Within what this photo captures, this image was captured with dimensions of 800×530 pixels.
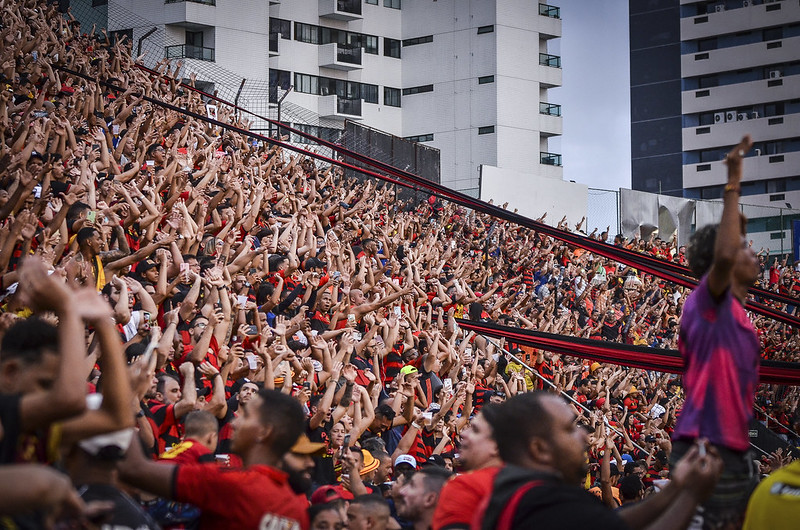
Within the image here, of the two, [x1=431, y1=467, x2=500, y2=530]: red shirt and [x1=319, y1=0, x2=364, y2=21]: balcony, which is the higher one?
[x1=319, y1=0, x2=364, y2=21]: balcony

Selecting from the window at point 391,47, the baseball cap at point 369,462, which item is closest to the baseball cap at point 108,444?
the baseball cap at point 369,462

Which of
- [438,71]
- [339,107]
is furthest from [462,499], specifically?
[438,71]

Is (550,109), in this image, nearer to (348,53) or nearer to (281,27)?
(348,53)

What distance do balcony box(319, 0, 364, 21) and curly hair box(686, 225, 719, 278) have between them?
42.2m

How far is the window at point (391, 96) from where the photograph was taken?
153ft

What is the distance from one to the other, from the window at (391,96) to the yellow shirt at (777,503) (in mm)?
43680

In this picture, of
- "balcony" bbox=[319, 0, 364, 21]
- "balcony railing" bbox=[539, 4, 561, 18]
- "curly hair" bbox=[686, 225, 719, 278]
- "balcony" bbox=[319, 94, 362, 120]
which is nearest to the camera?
"curly hair" bbox=[686, 225, 719, 278]

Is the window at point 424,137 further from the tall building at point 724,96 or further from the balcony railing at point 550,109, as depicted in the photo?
the tall building at point 724,96

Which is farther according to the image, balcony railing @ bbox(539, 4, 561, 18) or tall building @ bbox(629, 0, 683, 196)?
tall building @ bbox(629, 0, 683, 196)

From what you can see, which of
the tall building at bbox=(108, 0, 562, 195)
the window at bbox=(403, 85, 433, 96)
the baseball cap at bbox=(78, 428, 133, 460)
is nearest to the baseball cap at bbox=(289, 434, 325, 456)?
the baseball cap at bbox=(78, 428, 133, 460)

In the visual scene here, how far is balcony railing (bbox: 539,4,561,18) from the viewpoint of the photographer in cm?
4803

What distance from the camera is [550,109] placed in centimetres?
4828

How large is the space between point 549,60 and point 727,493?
4638 cm

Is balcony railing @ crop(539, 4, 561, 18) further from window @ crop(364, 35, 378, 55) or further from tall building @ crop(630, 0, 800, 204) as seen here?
tall building @ crop(630, 0, 800, 204)
